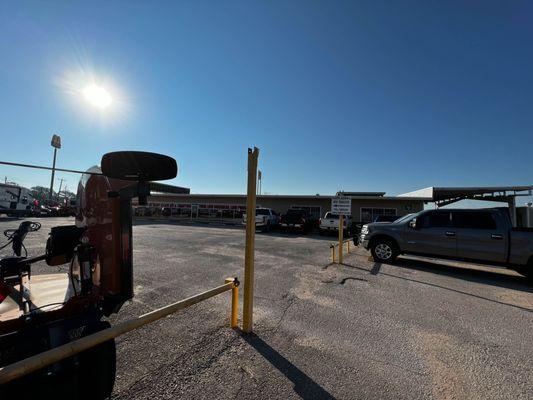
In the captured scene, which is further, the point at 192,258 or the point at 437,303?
the point at 192,258

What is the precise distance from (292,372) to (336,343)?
884mm

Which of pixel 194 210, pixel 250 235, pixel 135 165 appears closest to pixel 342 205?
pixel 250 235

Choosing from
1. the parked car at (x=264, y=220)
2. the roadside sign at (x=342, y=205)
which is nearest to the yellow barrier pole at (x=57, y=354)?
the roadside sign at (x=342, y=205)

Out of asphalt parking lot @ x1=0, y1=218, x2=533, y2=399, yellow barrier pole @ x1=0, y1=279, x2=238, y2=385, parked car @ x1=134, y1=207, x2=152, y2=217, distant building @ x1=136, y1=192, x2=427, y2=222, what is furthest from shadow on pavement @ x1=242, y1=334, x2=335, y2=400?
parked car @ x1=134, y1=207, x2=152, y2=217

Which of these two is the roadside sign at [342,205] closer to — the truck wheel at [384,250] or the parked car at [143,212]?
the truck wheel at [384,250]

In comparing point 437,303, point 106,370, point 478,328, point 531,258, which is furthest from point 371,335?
point 531,258

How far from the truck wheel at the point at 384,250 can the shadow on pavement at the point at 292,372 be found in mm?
6567

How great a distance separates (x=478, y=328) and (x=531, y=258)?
4.52 metres

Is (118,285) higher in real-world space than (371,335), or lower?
higher

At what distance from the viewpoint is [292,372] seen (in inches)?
105

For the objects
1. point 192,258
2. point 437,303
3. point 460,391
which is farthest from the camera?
point 192,258

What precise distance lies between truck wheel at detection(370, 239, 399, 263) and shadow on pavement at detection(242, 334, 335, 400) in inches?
259

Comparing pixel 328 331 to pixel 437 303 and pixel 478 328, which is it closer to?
pixel 478 328

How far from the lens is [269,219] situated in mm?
20688
